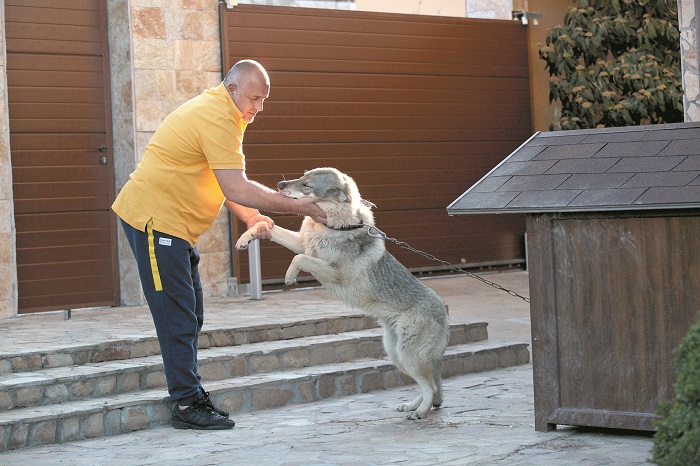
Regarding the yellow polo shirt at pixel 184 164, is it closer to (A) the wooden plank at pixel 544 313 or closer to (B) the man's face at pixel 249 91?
(B) the man's face at pixel 249 91

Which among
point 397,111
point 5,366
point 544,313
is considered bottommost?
point 5,366

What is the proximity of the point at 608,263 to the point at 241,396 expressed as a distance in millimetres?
2778

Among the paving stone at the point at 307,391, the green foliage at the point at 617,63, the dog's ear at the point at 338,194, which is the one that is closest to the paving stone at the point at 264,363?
the paving stone at the point at 307,391

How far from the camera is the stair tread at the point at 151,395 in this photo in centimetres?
656

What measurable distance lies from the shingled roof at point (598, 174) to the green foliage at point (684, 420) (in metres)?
1.13

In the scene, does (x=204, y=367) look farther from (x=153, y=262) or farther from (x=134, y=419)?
(x=153, y=262)

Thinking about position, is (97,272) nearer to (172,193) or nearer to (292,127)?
(292,127)

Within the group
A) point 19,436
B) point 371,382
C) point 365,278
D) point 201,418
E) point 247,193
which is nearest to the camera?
point 19,436

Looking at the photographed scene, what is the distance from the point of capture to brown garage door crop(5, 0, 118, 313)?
10.1 metres

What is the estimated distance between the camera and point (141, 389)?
733 centimetres

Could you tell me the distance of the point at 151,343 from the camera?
25.8 feet

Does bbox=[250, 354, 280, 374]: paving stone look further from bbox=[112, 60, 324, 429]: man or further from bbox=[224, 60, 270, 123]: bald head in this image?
bbox=[224, 60, 270, 123]: bald head

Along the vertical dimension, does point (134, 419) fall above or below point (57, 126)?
below

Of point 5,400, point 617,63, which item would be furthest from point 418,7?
point 5,400
